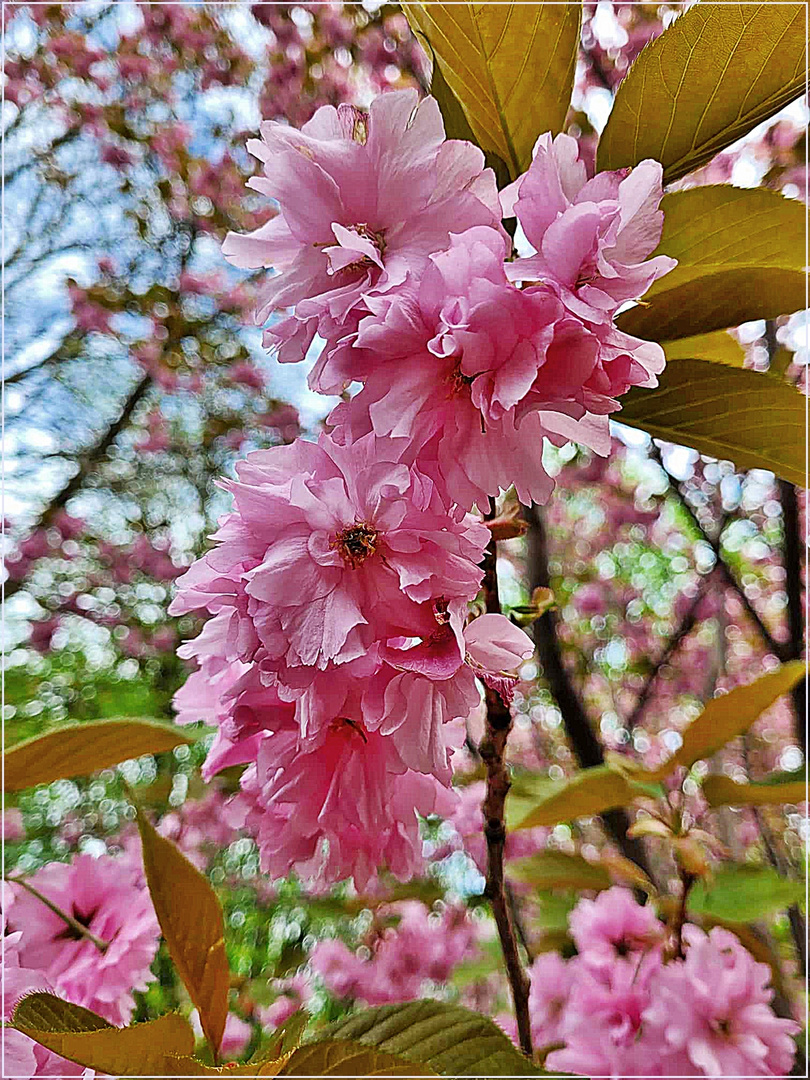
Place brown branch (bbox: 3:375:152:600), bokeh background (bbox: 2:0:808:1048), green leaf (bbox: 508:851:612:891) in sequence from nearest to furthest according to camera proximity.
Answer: green leaf (bbox: 508:851:612:891) < bokeh background (bbox: 2:0:808:1048) < brown branch (bbox: 3:375:152:600)

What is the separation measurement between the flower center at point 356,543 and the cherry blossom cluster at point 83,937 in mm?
341

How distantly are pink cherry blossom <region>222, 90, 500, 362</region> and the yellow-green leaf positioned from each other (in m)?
0.52

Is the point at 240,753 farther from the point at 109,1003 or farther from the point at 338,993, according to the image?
the point at 338,993

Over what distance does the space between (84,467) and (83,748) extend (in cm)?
186

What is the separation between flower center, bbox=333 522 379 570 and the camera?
0.32 m

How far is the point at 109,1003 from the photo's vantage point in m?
0.51

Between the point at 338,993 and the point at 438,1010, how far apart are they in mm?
1205

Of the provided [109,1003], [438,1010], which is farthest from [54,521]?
[438,1010]

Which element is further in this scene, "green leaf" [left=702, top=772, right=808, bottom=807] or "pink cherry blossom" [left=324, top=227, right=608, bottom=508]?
"green leaf" [left=702, top=772, right=808, bottom=807]

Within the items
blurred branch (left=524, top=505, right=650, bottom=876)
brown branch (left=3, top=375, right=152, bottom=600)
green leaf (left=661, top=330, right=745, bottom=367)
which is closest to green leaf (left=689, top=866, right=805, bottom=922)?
blurred branch (left=524, top=505, right=650, bottom=876)

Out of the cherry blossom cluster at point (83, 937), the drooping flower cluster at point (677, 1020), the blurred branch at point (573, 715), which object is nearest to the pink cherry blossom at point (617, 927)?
the drooping flower cluster at point (677, 1020)

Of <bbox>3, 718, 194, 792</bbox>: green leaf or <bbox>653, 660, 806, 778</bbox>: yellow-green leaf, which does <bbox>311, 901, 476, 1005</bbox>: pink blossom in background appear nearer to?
<bbox>653, 660, 806, 778</bbox>: yellow-green leaf

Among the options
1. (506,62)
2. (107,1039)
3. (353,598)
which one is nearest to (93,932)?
(107,1039)

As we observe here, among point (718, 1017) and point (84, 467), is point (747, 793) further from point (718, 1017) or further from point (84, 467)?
point (84, 467)
